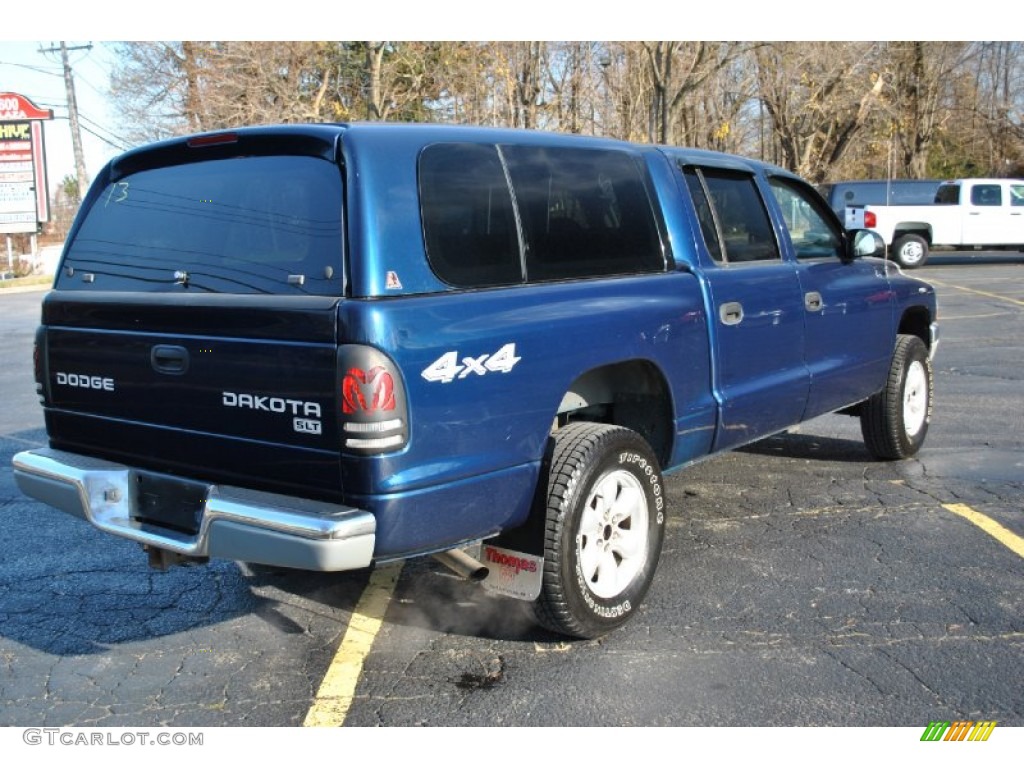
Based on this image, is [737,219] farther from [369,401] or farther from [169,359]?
[169,359]

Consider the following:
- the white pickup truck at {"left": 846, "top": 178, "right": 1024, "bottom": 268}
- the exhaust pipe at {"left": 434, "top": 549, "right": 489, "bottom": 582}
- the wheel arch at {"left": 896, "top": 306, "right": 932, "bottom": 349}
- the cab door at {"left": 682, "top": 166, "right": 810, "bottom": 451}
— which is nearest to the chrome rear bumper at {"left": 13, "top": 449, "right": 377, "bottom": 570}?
the exhaust pipe at {"left": 434, "top": 549, "right": 489, "bottom": 582}

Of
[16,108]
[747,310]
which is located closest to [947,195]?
[747,310]

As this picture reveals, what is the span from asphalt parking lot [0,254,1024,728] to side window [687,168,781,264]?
55.8 inches

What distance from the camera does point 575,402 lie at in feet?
12.9

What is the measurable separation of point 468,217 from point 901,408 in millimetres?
3867

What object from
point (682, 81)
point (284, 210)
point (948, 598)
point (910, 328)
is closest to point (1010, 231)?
point (682, 81)

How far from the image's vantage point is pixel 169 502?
354 cm

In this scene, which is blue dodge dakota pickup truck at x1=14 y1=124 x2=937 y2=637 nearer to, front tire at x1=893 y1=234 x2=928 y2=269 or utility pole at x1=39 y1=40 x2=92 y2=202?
front tire at x1=893 y1=234 x2=928 y2=269

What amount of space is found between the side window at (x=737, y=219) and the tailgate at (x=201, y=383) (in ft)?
7.46

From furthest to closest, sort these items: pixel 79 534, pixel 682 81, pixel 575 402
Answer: pixel 682 81 < pixel 79 534 < pixel 575 402

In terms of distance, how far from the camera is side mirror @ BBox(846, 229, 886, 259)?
5699 millimetres

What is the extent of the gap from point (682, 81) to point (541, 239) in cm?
→ 2364

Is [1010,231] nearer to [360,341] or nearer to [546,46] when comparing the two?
[546,46]

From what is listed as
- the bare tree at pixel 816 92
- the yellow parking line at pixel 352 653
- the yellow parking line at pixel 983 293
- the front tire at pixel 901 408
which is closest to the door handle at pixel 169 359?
the yellow parking line at pixel 352 653
